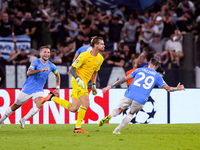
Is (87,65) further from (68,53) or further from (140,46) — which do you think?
(140,46)

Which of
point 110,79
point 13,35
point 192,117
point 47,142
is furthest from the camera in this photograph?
point 13,35

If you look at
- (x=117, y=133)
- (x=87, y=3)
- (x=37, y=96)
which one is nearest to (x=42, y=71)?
(x=37, y=96)

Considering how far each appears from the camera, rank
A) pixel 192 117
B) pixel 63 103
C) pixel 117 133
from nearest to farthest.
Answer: pixel 117 133 < pixel 63 103 < pixel 192 117

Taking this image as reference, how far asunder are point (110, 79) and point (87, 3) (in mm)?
5501

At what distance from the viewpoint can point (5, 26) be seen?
1683cm

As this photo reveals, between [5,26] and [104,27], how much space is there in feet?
12.9

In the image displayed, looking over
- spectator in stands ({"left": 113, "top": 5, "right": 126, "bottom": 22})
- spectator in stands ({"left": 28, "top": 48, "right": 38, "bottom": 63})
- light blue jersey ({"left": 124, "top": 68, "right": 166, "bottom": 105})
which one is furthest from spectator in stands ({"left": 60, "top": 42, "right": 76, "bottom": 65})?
light blue jersey ({"left": 124, "top": 68, "right": 166, "bottom": 105})

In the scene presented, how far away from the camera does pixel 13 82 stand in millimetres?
14875

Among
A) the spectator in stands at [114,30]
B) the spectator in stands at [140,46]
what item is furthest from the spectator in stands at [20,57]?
the spectator in stands at [140,46]

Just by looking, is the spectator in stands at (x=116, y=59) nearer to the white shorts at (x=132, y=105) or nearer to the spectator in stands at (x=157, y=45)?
the spectator in stands at (x=157, y=45)

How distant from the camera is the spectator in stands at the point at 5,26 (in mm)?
16708

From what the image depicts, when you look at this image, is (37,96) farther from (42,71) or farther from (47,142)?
(47,142)

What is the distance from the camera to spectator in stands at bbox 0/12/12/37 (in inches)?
658

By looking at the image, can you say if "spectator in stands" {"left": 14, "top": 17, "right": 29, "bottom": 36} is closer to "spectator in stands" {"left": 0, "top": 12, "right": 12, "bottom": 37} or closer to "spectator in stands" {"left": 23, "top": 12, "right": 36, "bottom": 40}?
"spectator in stands" {"left": 23, "top": 12, "right": 36, "bottom": 40}
